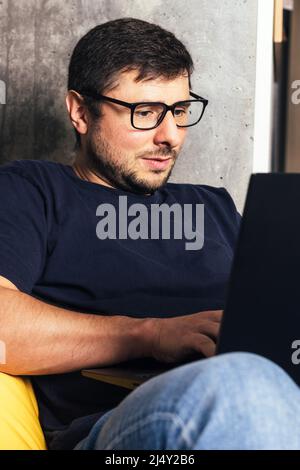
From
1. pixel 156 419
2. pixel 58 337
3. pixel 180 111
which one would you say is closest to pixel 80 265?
pixel 58 337

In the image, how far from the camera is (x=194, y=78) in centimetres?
216

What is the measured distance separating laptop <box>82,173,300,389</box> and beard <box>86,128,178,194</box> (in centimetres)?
85

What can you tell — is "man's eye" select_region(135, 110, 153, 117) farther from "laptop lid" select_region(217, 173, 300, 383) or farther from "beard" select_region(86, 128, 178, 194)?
"laptop lid" select_region(217, 173, 300, 383)

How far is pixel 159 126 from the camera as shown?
179 centimetres

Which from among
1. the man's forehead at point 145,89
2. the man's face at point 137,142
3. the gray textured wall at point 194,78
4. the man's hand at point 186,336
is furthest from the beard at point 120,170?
the man's hand at point 186,336

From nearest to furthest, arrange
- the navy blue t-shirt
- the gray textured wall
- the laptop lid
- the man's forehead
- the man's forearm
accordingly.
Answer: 1. the laptop lid
2. the man's forearm
3. the navy blue t-shirt
4. the man's forehead
5. the gray textured wall

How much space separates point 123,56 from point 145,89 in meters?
0.09

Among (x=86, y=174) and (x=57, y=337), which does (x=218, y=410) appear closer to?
(x=57, y=337)

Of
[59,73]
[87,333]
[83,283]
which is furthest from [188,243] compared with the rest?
[59,73]

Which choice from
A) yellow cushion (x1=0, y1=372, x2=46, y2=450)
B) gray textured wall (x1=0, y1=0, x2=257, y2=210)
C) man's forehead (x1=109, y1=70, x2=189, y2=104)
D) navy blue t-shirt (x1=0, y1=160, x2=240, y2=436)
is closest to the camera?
yellow cushion (x1=0, y1=372, x2=46, y2=450)

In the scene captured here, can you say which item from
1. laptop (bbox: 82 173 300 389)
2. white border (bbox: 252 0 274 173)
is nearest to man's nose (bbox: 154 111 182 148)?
white border (bbox: 252 0 274 173)

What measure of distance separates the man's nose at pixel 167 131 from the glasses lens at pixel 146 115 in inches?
0.6

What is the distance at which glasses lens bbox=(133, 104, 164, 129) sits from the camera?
1.78 metres

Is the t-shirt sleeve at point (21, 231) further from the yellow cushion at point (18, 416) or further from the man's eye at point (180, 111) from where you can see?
the man's eye at point (180, 111)
